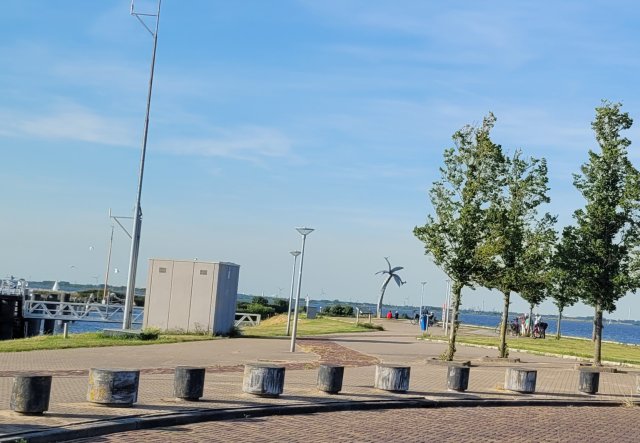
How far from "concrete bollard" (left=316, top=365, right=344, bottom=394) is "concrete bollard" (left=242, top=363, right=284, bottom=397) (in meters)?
1.16

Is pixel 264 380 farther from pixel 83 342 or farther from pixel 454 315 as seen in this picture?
pixel 83 342

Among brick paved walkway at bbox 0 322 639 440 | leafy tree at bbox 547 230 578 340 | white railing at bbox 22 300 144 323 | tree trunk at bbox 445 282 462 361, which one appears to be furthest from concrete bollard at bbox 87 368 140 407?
white railing at bbox 22 300 144 323

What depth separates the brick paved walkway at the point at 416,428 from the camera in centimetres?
1138

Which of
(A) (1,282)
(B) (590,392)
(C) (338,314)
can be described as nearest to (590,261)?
(B) (590,392)

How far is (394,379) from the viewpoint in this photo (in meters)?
17.5

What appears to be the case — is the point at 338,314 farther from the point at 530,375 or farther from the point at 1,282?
the point at 530,375

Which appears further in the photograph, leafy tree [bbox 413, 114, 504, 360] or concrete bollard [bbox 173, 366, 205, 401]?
leafy tree [bbox 413, 114, 504, 360]

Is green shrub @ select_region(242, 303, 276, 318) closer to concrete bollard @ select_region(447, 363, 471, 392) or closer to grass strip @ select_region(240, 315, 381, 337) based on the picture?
grass strip @ select_region(240, 315, 381, 337)

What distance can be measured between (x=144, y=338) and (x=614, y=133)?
56.2 ft

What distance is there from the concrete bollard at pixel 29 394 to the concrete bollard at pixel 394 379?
25.8 feet

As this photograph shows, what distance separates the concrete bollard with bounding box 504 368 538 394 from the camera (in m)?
19.4

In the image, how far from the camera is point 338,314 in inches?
2923

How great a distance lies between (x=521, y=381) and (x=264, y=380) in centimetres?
686

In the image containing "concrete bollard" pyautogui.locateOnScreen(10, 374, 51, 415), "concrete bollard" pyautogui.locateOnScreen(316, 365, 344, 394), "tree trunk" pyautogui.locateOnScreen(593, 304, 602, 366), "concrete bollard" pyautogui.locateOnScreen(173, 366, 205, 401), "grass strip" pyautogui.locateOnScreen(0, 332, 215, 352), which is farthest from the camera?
"tree trunk" pyautogui.locateOnScreen(593, 304, 602, 366)
